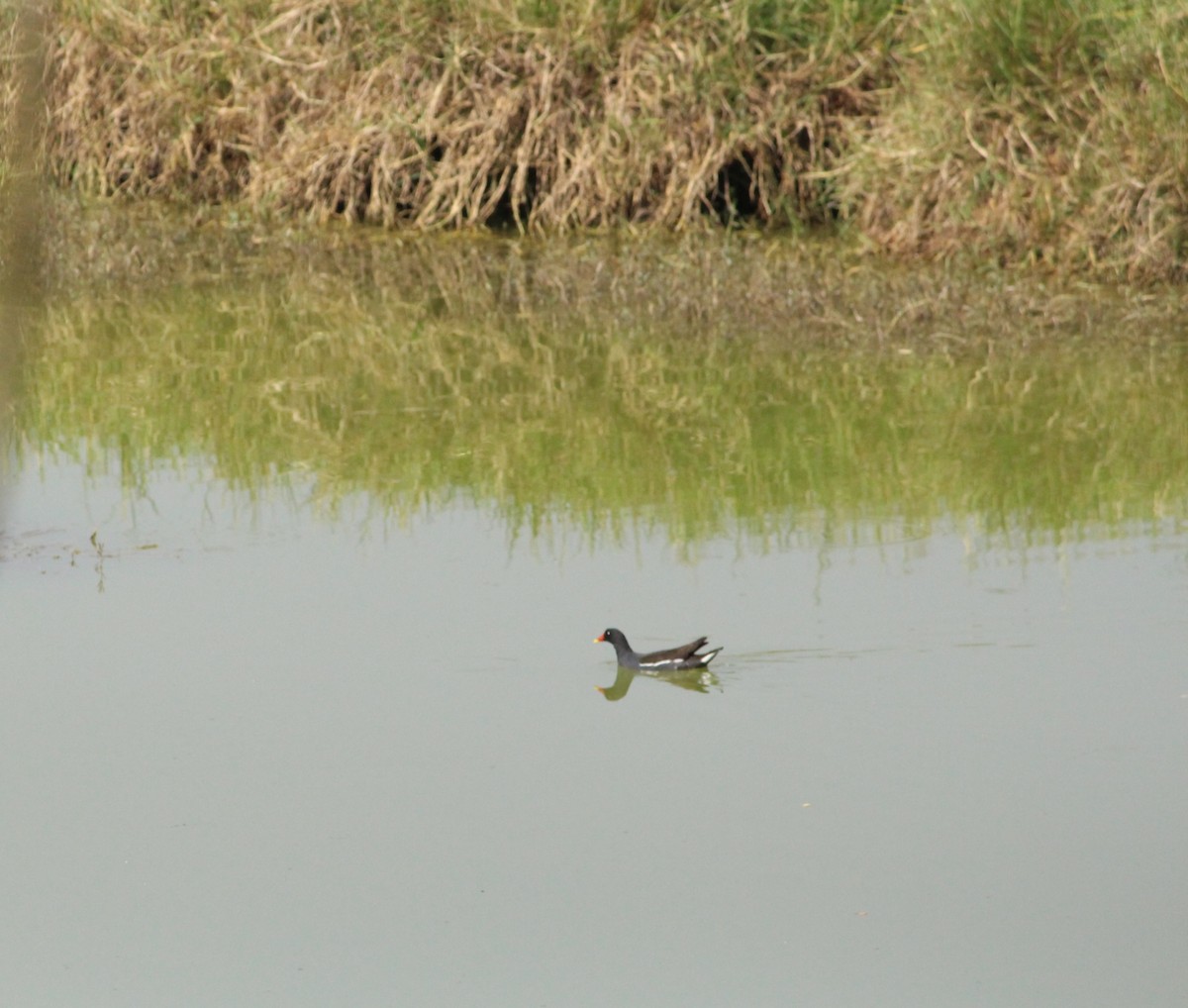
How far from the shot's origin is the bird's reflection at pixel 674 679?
6016 millimetres

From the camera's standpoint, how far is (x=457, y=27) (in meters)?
14.5

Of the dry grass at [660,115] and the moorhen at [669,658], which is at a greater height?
the dry grass at [660,115]

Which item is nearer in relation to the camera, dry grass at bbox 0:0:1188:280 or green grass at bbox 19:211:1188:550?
green grass at bbox 19:211:1188:550

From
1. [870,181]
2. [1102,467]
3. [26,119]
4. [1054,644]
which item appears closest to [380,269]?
[870,181]

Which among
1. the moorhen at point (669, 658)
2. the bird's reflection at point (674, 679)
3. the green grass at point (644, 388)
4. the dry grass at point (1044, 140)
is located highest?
the dry grass at point (1044, 140)

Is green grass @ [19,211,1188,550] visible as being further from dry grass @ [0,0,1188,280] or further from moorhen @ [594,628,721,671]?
moorhen @ [594,628,721,671]

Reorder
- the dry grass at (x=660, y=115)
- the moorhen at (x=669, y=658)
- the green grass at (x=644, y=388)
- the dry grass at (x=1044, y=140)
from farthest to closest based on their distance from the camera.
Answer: the dry grass at (x=660, y=115), the dry grass at (x=1044, y=140), the green grass at (x=644, y=388), the moorhen at (x=669, y=658)

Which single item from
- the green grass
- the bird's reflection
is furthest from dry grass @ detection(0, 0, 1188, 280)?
the bird's reflection

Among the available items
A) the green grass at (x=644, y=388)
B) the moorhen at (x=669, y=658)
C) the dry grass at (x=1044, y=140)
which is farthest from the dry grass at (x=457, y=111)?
the moorhen at (x=669, y=658)

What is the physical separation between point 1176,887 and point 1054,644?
174 centimetres

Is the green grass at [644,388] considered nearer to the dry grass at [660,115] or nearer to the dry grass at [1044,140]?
the dry grass at [1044,140]

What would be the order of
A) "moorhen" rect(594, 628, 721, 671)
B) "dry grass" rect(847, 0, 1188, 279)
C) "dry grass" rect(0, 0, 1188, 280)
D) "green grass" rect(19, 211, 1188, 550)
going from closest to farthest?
"moorhen" rect(594, 628, 721, 671)
"green grass" rect(19, 211, 1188, 550)
"dry grass" rect(847, 0, 1188, 279)
"dry grass" rect(0, 0, 1188, 280)

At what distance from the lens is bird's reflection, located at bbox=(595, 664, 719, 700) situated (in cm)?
602

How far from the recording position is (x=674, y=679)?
6.09 meters
